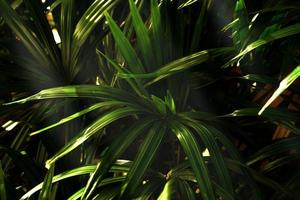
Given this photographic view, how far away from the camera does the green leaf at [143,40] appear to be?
0.76 metres

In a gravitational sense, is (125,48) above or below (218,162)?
above

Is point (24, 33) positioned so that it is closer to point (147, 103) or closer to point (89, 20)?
point (89, 20)

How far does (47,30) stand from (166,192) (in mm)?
399

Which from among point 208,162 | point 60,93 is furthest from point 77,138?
point 208,162

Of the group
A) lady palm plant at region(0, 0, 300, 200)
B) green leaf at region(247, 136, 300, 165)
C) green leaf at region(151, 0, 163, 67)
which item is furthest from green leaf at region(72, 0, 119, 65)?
green leaf at region(247, 136, 300, 165)

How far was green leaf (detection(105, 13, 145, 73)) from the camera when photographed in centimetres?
74

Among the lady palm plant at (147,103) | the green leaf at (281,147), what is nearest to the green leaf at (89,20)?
the lady palm plant at (147,103)

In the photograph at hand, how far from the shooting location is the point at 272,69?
0.89 metres

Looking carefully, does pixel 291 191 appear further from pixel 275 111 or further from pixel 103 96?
pixel 103 96

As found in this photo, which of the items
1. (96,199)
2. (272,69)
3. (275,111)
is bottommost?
(96,199)

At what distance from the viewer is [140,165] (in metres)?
0.69

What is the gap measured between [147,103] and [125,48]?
0.32 feet

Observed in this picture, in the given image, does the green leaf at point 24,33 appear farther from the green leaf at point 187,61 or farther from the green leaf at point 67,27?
the green leaf at point 187,61

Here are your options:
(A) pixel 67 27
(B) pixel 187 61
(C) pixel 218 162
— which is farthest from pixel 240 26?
(A) pixel 67 27
